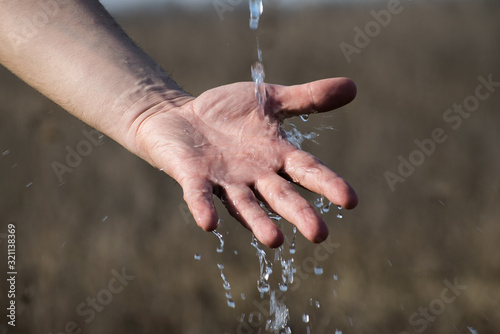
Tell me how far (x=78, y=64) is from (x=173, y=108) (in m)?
0.48

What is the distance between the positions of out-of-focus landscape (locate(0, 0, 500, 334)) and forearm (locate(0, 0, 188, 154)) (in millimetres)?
1230

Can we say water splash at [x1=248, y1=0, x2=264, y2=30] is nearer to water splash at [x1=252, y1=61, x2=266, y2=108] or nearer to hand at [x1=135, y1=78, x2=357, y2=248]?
water splash at [x1=252, y1=61, x2=266, y2=108]

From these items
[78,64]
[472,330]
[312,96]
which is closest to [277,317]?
[472,330]

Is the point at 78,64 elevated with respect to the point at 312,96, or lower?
lower

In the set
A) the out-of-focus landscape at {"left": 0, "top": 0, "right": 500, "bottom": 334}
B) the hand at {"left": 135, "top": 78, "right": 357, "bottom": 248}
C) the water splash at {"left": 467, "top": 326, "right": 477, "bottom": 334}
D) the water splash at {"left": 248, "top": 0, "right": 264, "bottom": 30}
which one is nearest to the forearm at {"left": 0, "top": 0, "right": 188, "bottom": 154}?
the hand at {"left": 135, "top": 78, "right": 357, "bottom": 248}

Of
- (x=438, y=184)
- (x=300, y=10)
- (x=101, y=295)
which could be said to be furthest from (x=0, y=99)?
(x=300, y=10)

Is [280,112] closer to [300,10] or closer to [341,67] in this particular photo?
[341,67]

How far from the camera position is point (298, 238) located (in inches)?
187

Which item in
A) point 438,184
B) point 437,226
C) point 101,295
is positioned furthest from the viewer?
point 438,184

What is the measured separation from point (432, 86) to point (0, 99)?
6259mm

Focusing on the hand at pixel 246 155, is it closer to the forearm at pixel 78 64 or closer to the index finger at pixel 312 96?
the index finger at pixel 312 96

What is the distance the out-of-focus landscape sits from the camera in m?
4.25

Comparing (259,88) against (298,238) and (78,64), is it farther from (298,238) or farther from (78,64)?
(298,238)

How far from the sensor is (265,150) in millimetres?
2289
